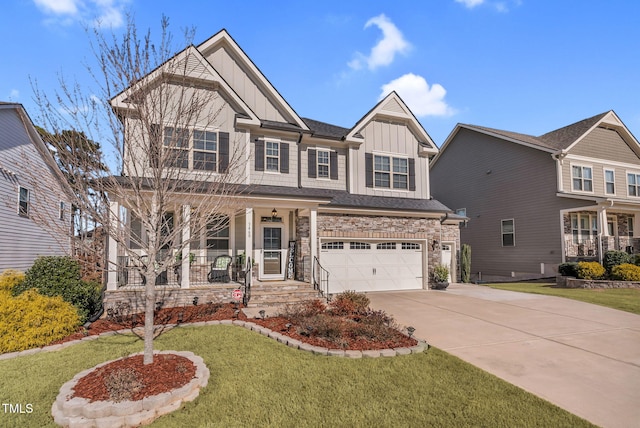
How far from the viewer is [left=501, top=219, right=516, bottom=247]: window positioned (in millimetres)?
19625

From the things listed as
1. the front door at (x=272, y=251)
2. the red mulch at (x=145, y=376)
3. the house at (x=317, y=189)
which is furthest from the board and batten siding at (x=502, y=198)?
the red mulch at (x=145, y=376)

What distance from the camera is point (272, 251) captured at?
1260 cm

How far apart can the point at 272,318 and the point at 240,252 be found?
433 centimetres

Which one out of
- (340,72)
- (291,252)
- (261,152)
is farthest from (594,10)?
(291,252)

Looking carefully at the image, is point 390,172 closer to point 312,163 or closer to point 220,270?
point 312,163

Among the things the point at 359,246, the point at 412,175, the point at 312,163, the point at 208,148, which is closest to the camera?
the point at 208,148

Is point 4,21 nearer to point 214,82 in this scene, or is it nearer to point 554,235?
point 214,82

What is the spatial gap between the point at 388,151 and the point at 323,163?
3.27m

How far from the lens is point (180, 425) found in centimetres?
374

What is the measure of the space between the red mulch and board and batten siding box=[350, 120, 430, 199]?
10.7 metres

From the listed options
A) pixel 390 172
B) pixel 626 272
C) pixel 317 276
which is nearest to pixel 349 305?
pixel 317 276

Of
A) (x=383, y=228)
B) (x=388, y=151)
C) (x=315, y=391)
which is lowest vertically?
(x=315, y=391)

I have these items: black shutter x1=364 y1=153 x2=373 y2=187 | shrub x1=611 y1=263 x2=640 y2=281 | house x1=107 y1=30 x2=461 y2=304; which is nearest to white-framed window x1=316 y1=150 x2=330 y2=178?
house x1=107 y1=30 x2=461 y2=304

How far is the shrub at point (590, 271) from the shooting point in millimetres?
14640
